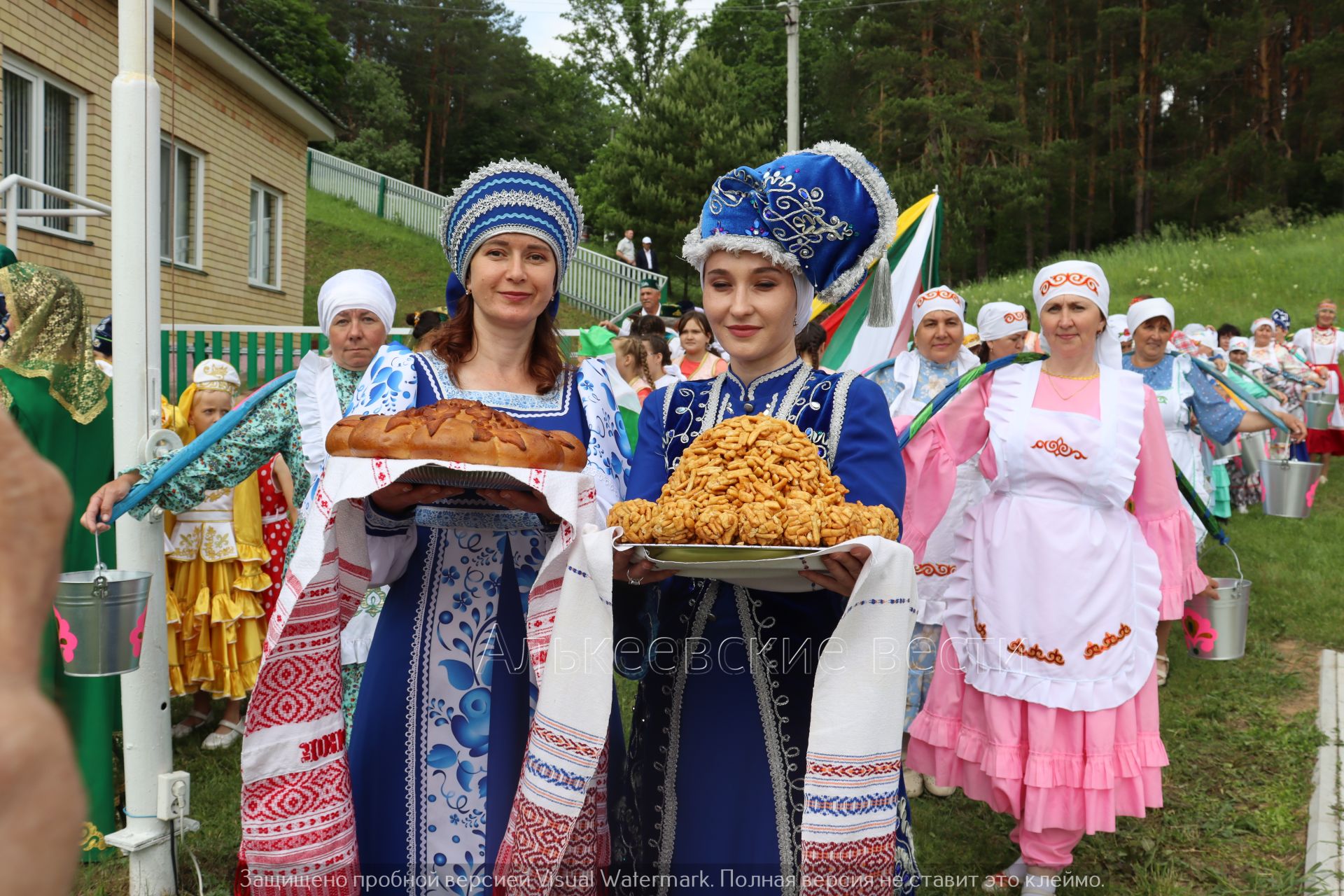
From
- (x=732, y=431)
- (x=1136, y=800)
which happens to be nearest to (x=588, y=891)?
(x=732, y=431)

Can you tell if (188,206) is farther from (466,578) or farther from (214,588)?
(466,578)

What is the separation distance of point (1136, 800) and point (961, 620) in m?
0.83

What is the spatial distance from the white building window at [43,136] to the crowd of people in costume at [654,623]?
8355 millimetres

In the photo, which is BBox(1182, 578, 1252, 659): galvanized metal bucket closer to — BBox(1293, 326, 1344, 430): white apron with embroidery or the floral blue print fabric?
the floral blue print fabric

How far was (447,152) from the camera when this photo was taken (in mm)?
46906

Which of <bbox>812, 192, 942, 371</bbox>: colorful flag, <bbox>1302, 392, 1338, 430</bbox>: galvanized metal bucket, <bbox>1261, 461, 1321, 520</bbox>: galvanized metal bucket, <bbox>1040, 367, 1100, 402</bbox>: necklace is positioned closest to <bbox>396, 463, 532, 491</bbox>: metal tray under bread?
<bbox>1040, 367, 1100, 402</bbox>: necklace

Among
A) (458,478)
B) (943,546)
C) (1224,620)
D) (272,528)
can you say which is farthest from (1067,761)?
(272,528)

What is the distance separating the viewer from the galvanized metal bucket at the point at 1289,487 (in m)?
6.81

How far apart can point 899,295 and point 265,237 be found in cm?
1253

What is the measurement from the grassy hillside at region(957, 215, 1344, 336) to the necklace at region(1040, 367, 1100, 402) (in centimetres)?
1867

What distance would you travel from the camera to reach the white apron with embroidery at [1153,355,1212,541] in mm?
7055

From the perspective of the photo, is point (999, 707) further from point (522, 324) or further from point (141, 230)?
point (141, 230)

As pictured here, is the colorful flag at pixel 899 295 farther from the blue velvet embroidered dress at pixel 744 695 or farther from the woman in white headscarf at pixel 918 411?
the blue velvet embroidered dress at pixel 744 695

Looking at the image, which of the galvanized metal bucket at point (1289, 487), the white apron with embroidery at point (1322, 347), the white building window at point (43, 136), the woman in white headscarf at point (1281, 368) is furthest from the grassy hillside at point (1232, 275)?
the white building window at point (43, 136)
